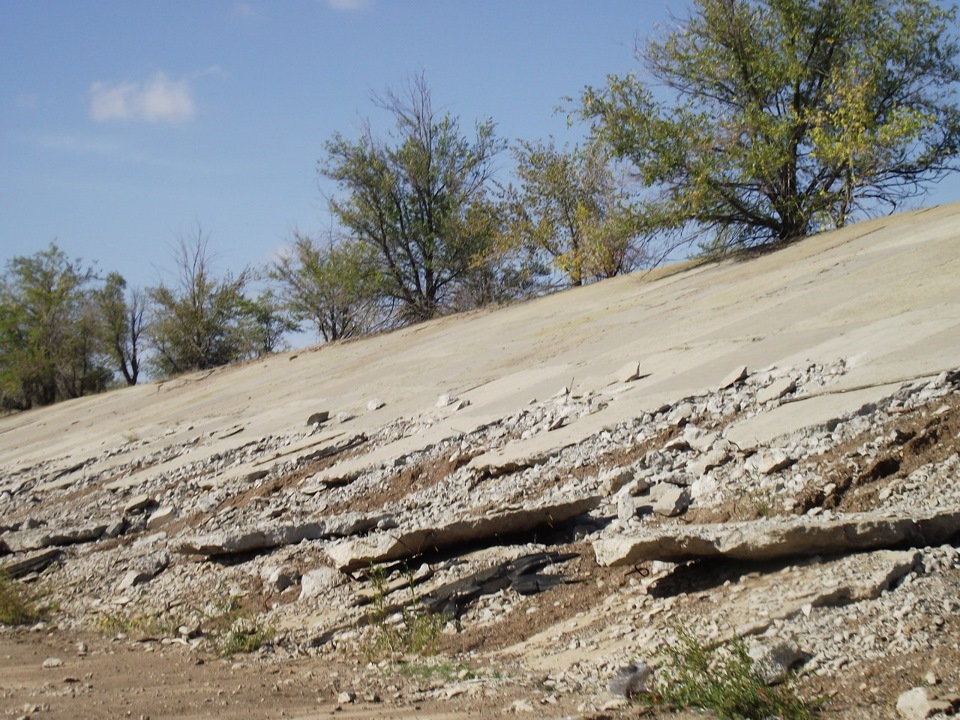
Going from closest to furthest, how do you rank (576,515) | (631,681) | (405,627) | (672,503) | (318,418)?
(631,681) < (405,627) < (672,503) < (576,515) < (318,418)

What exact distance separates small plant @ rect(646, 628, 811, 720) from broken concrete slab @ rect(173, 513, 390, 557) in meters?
3.32

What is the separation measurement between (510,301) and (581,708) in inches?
754

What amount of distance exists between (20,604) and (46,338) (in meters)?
31.2

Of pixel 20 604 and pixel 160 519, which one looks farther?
pixel 160 519

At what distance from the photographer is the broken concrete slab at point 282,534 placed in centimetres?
702

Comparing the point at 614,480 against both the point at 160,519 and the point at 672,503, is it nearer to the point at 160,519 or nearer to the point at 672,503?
the point at 672,503

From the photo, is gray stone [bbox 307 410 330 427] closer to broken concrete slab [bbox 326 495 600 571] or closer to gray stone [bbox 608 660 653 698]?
broken concrete slab [bbox 326 495 600 571]

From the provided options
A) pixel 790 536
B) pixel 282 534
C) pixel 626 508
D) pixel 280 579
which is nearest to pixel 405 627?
pixel 280 579

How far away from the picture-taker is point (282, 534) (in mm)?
7094

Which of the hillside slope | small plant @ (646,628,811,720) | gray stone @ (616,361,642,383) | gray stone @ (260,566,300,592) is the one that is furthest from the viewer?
gray stone @ (616,361,642,383)

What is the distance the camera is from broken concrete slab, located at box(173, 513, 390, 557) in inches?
276

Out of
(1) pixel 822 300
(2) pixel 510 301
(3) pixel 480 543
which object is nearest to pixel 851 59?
(2) pixel 510 301

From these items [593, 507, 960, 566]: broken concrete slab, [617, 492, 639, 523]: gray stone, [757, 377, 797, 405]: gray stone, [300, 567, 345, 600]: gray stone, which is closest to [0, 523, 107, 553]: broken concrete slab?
[300, 567, 345, 600]: gray stone

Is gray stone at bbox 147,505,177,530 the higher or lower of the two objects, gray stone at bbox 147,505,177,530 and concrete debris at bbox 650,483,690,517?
the higher
